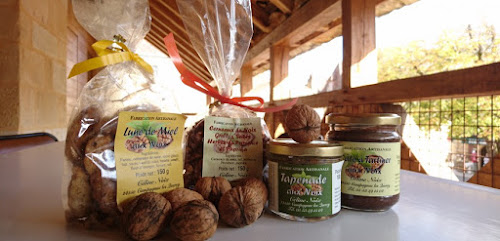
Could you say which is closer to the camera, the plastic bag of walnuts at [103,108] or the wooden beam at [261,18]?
the plastic bag of walnuts at [103,108]

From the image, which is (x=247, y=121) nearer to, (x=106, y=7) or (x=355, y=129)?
(x=355, y=129)

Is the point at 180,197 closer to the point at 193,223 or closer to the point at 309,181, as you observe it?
the point at 193,223

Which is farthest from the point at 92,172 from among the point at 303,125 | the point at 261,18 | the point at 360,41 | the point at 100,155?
the point at 261,18

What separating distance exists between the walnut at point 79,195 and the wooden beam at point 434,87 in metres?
1.36

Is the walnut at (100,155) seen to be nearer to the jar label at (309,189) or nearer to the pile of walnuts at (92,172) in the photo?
the pile of walnuts at (92,172)

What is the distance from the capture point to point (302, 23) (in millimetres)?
2637

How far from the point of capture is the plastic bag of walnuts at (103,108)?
0.48m

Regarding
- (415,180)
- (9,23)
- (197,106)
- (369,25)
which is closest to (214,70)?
(415,180)

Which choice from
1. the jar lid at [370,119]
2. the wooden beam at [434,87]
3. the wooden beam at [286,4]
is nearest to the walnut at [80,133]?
the jar lid at [370,119]

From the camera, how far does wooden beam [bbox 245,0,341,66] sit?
2281 millimetres

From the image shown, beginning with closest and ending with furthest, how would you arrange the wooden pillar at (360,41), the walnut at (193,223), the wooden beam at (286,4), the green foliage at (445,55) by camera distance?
the walnut at (193,223)
the wooden pillar at (360,41)
the wooden beam at (286,4)
the green foliage at (445,55)

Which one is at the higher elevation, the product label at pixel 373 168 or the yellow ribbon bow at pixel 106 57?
the yellow ribbon bow at pixel 106 57

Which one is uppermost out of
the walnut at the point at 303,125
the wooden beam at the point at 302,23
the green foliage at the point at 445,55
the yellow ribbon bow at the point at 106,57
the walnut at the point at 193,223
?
the green foliage at the point at 445,55

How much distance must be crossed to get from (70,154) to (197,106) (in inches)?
369
